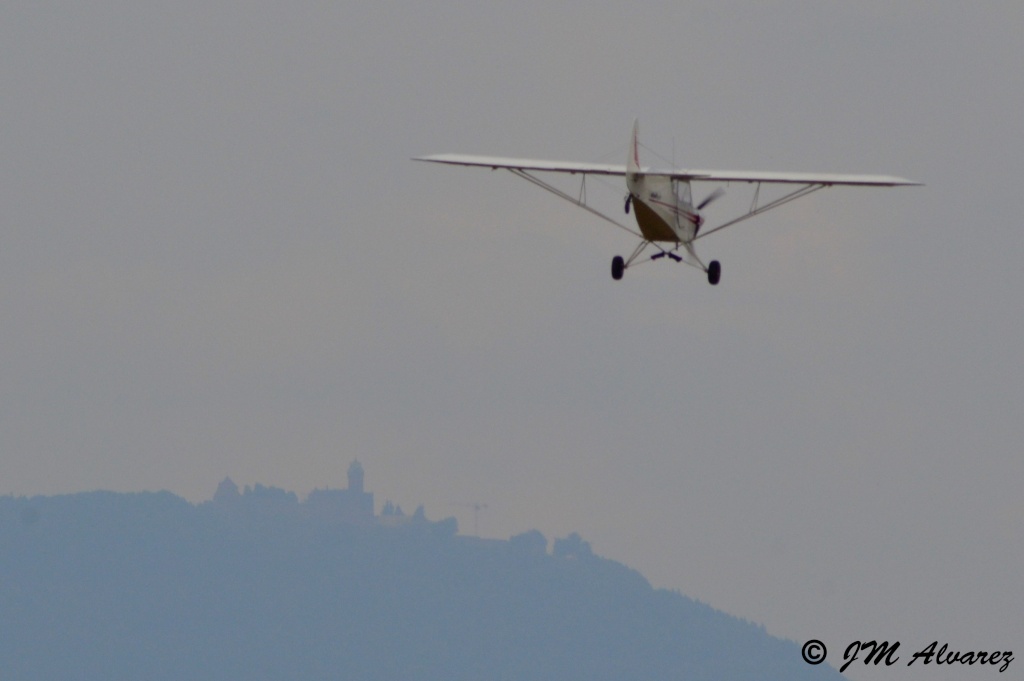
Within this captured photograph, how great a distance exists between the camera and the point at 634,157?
75.5m

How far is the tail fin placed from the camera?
74312 millimetres

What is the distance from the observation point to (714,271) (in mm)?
77750

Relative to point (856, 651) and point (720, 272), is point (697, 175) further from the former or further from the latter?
point (856, 651)

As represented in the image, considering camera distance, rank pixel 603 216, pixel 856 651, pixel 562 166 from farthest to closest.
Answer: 1. pixel 562 166
2. pixel 603 216
3. pixel 856 651

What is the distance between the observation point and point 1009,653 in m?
72.9

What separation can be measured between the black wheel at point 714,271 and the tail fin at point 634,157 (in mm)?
4881

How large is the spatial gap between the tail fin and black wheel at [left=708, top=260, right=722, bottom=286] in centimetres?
488

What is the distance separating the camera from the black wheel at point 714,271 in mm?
77250

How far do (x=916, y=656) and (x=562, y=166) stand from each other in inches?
894

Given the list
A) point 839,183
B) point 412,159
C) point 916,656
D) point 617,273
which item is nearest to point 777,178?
point 839,183

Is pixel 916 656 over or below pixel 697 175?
below

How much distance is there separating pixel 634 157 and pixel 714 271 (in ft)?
18.1

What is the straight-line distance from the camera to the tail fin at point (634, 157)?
74.3 m

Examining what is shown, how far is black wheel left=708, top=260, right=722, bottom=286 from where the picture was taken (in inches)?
3041
